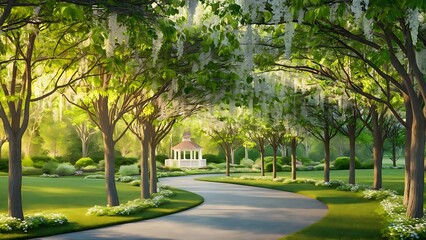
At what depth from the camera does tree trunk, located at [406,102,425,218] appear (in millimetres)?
13289

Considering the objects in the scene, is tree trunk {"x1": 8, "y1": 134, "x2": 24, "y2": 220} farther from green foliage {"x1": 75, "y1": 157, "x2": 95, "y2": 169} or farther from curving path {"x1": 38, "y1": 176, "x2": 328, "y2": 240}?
green foliage {"x1": 75, "y1": 157, "x2": 95, "y2": 169}

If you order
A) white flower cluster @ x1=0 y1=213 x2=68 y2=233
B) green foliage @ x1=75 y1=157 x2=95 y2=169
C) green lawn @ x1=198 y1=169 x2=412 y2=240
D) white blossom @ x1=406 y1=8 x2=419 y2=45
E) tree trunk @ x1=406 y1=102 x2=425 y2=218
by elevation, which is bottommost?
green lawn @ x1=198 y1=169 x2=412 y2=240

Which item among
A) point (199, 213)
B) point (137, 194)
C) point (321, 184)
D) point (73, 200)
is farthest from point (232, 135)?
point (199, 213)

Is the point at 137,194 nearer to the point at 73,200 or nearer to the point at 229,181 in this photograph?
the point at 73,200

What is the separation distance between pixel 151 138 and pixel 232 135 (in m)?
18.9

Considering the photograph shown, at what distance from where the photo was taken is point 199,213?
1770cm

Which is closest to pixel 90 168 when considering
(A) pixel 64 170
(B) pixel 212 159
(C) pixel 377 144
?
(A) pixel 64 170

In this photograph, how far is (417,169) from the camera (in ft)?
43.7

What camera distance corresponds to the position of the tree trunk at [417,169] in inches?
523

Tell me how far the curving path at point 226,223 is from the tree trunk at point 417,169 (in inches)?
120

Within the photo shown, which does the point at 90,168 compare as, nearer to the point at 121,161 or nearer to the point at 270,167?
the point at 121,161

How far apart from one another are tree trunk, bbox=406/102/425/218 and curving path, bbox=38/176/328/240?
306cm

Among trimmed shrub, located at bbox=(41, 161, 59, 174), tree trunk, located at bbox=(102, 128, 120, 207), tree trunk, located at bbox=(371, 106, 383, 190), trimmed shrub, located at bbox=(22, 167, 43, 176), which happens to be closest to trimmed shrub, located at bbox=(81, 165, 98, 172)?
trimmed shrub, located at bbox=(41, 161, 59, 174)

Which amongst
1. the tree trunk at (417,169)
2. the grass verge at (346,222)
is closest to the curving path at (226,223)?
the grass verge at (346,222)
